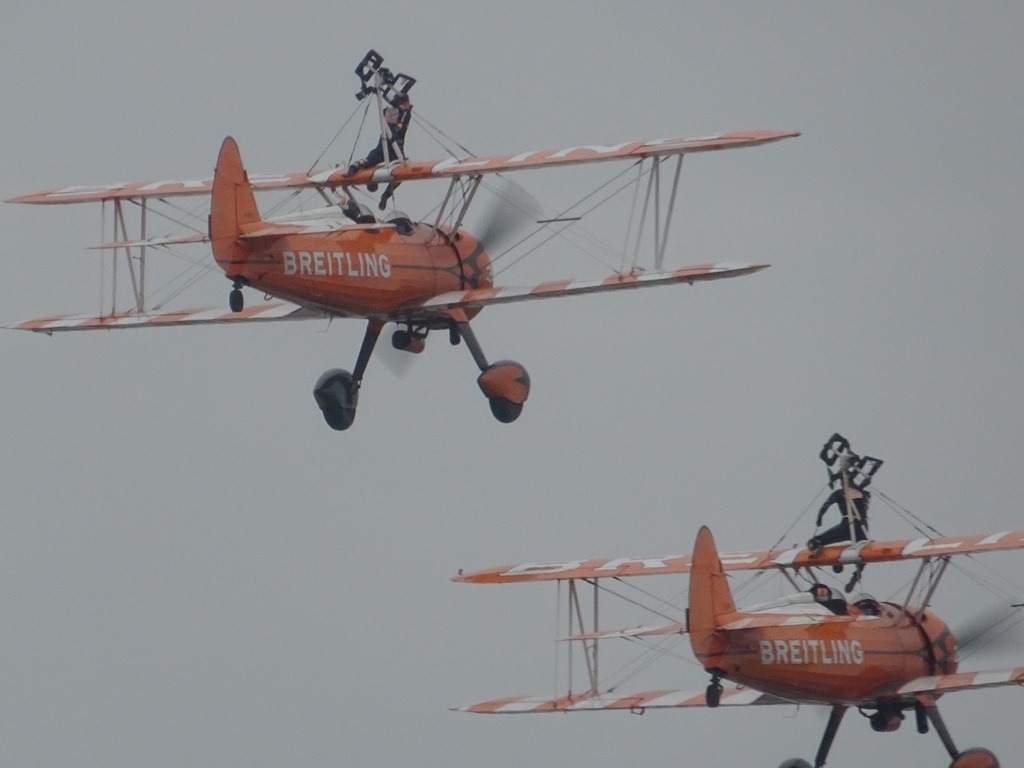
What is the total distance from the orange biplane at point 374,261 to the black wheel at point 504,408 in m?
0.01

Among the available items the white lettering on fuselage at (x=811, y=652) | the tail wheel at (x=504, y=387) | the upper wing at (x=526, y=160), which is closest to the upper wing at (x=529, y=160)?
the upper wing at (x=526, y=160)

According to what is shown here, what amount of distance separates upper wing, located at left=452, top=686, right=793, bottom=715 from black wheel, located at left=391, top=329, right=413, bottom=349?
4242mm

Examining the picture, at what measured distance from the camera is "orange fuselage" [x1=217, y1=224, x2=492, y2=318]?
92.2 feet

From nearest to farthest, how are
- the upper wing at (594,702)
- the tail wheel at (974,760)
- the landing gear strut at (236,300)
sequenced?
the landing gear strut at (236,300)
the tail wheel at (974,760)
the upper wing at (594,702)

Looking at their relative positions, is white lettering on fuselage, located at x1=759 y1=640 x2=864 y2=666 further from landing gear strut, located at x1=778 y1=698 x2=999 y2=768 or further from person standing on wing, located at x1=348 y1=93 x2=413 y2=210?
person standing on wing, located at x1=348 y1=93 x2=413 y2=210

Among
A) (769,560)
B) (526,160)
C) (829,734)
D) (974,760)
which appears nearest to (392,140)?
(526,160)

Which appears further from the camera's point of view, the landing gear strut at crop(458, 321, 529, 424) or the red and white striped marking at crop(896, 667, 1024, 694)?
the landing gear strut at crop(458, 321, 529, 424)

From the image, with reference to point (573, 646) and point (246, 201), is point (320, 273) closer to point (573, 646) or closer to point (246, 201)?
point (246, 201)

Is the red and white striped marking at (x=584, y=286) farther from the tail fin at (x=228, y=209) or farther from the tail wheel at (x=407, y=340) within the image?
the tail fin at (x=228, y=209)

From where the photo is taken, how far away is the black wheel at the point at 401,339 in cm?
3070

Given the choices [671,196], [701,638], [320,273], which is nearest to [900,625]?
[701,638]

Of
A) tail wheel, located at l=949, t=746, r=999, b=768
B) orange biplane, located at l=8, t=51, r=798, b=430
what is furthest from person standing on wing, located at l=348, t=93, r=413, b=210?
tail wheel, located at l=949, t=746, r=999, b=768

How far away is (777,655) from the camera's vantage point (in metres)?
28.2

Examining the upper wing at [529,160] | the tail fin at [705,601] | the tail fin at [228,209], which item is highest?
the upper wing at [529,160]
